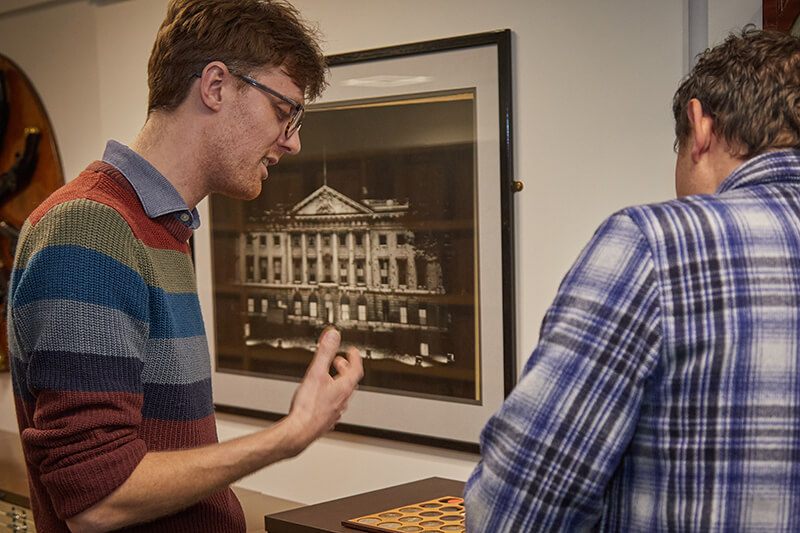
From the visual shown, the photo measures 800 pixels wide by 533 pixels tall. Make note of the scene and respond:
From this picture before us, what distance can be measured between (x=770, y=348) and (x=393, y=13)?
2205mm

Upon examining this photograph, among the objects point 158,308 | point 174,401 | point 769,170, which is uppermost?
point 769,170

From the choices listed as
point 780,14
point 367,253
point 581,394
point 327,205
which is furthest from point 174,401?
point 327,205

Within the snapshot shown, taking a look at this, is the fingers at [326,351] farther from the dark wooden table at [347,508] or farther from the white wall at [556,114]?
the white wall at [556,114]

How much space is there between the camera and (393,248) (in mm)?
2883

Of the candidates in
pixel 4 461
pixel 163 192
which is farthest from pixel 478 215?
pixel 4 461

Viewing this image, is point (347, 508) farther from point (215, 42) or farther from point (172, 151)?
point (215, 42)

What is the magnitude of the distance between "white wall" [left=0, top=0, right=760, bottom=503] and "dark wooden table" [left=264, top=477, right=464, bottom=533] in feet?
2.54

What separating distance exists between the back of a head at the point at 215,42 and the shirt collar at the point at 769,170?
2.59 ft

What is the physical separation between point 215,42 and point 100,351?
1.81 ft

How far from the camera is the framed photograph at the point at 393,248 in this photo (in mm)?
2662

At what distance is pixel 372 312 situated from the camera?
296cm

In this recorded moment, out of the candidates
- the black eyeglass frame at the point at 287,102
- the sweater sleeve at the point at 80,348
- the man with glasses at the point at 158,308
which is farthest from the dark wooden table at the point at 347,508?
the black eyeglass frame at the point at 287,102

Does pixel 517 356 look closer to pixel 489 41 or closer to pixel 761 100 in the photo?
pixel 489 41

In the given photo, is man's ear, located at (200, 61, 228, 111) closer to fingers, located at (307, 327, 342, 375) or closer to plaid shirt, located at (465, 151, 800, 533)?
fingers, located at (307, 327, 342, 375)
